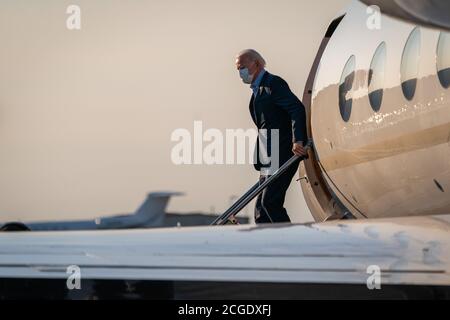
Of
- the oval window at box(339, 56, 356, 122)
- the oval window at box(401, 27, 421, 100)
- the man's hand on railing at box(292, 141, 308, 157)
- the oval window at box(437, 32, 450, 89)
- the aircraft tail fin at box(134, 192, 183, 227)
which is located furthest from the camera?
the aircraft tail fin at box(134, 192, 183, 227)

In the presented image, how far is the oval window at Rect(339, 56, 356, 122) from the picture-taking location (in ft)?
39.5

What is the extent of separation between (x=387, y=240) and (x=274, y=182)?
6.27m

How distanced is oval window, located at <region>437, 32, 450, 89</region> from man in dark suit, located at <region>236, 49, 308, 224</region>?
3.38 m

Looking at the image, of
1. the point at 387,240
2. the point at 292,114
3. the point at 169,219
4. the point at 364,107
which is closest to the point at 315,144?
the point at 292,114

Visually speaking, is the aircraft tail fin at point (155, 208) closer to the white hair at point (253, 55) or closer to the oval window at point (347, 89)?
the white hair at point (253, 55)

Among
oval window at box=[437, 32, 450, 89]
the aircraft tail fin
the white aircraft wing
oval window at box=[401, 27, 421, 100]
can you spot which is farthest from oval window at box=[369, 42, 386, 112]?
the aircraft tail fin

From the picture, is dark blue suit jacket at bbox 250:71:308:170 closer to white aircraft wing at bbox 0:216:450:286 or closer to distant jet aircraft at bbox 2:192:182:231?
white aircraft wing at bbox 0:216:450:286

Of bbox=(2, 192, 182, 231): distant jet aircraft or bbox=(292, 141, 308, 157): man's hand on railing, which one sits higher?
bbox=(2, 192, 182, 231): distant jet aircraft

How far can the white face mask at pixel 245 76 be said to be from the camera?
13250 mm

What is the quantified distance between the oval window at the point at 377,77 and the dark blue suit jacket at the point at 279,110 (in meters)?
1.71

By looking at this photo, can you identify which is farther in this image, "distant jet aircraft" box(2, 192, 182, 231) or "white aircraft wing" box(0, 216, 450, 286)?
"distant jet aircraft" box(2, 192, 182, 231)

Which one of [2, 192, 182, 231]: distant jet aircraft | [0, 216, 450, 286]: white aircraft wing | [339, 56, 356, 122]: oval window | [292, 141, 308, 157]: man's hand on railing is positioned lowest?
[0, 216, 450, 286]: white aircraft wing

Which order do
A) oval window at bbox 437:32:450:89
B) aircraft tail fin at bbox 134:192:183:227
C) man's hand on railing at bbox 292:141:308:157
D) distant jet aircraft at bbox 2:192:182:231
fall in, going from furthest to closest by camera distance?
aircraft tail fin at bbox 134:192:183:227 < distant jet aircraft at bbox 2:192:182:231 < man's hand on railing at bbox 292:141:308:157 < oval window at bbox 437:32:450:89

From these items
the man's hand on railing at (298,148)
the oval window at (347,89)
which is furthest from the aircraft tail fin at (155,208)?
the oval window at (347,89)
